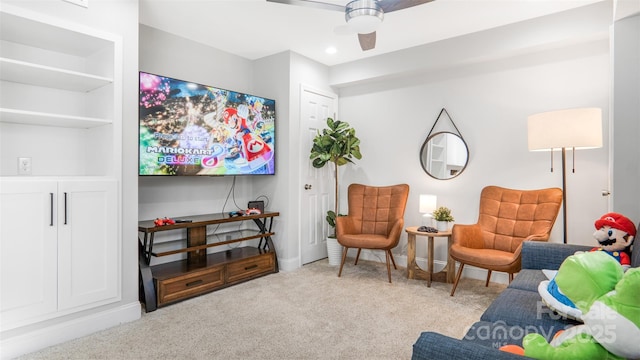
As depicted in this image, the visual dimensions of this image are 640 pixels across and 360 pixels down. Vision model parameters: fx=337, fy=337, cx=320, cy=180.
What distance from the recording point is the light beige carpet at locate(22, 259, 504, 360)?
2.12m

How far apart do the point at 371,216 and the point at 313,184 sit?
2.75ft

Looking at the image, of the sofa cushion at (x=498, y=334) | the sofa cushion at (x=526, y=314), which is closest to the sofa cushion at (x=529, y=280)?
the sofa cushion at (x=526, y=314)

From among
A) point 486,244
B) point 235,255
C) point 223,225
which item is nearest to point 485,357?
point 486,244

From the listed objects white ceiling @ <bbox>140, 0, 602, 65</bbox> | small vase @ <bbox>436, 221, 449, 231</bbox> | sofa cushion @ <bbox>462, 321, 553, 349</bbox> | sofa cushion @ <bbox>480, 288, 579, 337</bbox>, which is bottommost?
sofa cushion @ <bbox>462, 321, 553, 349</bbox>

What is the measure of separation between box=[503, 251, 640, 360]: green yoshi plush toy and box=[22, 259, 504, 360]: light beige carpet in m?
1.39

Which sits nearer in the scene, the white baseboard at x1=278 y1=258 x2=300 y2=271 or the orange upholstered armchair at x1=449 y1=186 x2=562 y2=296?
the orange upholstered armchair at x1=449 y1=186 x2=562 y2=296

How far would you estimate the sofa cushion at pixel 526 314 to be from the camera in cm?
147

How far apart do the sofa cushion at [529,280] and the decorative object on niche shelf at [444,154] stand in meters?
1.73

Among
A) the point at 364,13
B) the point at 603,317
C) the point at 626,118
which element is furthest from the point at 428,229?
the point at 603,317

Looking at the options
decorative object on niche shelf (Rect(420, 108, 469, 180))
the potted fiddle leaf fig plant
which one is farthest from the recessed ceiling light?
decorative object on niche shelf (Rect(420, 108, 469, 180))

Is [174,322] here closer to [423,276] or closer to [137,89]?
[137,89]

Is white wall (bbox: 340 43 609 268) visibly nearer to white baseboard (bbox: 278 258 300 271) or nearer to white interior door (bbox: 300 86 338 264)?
white interior door (bbox: 300 86 338 264)

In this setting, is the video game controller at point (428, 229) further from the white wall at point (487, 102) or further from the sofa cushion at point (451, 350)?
the sofa cushion at point (451, 350)

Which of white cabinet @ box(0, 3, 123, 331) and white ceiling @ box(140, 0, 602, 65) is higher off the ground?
white ceiling @ box(140, 0, 602, 65)
